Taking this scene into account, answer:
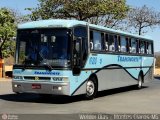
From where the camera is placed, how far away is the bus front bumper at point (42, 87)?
631 inches

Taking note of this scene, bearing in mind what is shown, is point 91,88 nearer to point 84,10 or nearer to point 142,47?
point 142,47

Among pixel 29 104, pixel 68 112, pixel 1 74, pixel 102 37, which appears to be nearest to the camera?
pixel 68 112

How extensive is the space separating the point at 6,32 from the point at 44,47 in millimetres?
22301

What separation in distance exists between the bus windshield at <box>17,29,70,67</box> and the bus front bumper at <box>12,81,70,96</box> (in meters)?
0.67

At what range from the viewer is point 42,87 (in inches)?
642

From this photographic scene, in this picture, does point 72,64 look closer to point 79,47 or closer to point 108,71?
point 79,47

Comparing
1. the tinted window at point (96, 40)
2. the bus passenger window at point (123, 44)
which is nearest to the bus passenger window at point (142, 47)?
the bus passenger window at point (123, 44)

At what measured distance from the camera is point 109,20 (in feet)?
156

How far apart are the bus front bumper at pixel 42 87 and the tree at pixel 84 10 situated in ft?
93.3

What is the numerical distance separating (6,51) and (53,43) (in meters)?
25.1

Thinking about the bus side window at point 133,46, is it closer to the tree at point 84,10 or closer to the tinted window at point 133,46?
the tinted window at point 133,46

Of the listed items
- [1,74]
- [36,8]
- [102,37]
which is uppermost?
[36,8]

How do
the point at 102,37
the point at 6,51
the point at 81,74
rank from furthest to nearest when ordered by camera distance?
the point at 6,51, the point at 102,37, the point at 81,74

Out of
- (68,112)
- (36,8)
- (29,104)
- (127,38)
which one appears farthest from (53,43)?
(36,8)
